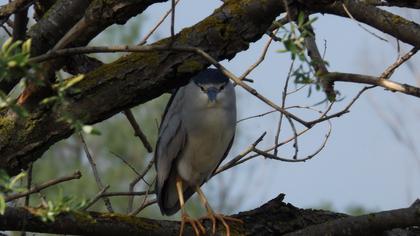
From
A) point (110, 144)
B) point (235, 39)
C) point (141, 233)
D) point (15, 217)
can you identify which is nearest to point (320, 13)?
point (235, 39)

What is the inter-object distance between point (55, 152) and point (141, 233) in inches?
563

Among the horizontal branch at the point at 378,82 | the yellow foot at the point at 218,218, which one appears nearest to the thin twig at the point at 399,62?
the horizontal branch at the point at 378,82

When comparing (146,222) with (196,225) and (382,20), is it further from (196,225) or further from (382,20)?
(382,20)

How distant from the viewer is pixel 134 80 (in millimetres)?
3047

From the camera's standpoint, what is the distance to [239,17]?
10.1ft

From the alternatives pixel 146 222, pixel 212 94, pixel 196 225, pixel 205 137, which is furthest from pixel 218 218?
pixel 212 94

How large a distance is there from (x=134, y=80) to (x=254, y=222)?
2.91 ft

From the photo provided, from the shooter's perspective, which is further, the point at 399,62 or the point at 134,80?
the point at 399,62

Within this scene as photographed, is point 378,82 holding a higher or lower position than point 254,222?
higher

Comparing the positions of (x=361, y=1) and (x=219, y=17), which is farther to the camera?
(x=361, y=1)

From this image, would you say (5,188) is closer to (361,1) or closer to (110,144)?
(361,1)

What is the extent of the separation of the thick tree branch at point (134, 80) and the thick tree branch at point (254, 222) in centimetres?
22

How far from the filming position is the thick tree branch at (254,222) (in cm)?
295

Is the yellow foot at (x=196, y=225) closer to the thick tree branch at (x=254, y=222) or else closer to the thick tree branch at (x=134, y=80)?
the thick tree branch at (x=254, y=222)
